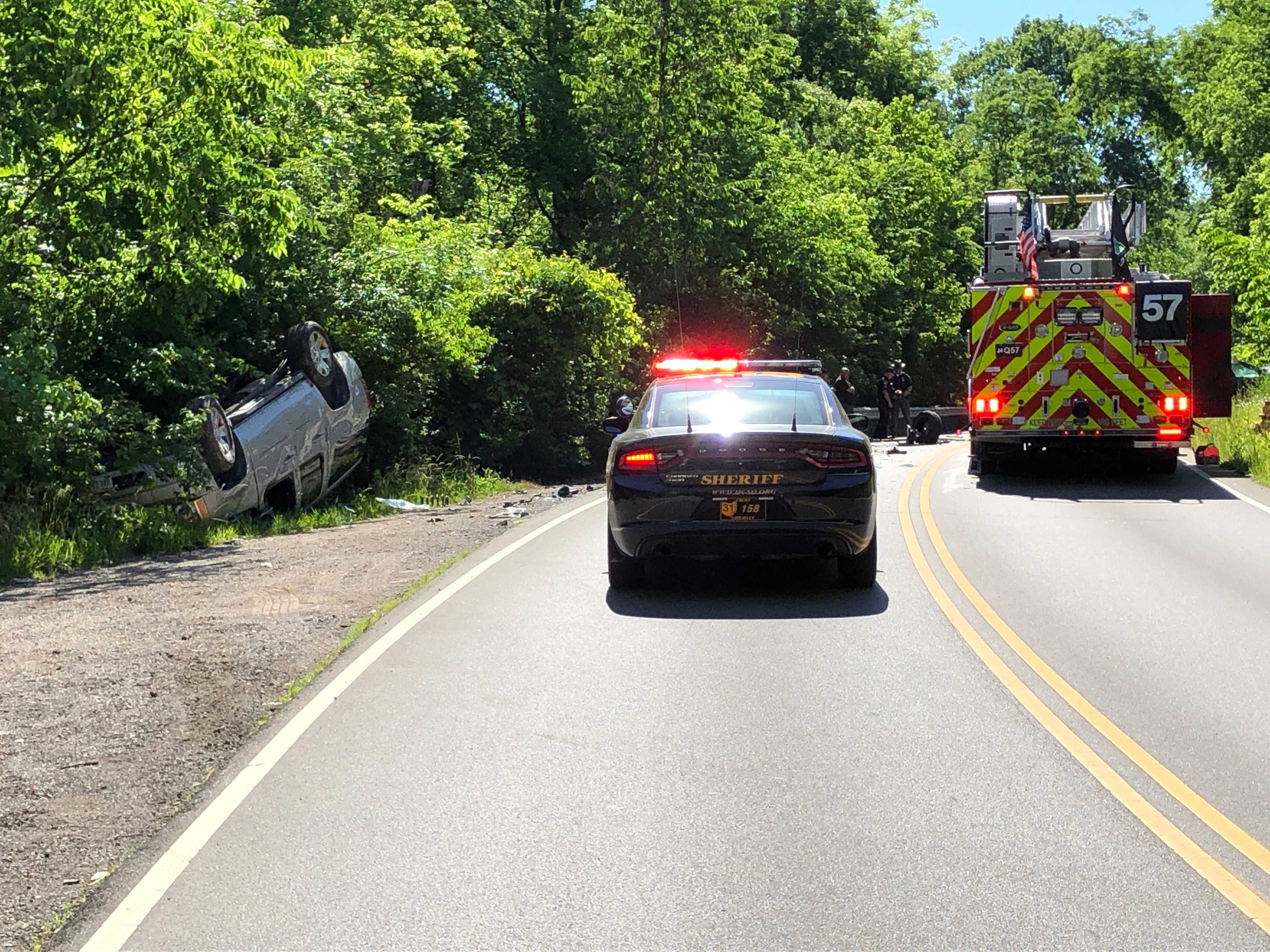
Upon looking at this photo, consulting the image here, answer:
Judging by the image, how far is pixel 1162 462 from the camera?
69.5ft

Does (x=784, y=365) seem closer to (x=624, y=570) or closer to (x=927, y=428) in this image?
(x=624, y=570)

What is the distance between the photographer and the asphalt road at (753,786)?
4859 mm

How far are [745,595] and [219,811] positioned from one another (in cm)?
600

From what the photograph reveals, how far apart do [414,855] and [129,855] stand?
3.40ft

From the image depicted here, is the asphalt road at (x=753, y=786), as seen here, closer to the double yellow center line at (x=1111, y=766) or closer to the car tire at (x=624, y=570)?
the double yellow center line at (x=1111, y=766)

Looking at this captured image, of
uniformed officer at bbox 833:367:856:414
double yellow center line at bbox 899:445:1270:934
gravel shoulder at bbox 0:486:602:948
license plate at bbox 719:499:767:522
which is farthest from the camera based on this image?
uniformed officer at bbox 833:367:856:414

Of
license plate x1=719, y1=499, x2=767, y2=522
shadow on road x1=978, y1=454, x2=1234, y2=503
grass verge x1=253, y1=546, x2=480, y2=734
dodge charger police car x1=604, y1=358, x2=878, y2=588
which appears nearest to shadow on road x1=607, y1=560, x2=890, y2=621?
dodge charger police car x1=604, y1=358, x2=878, y2=588

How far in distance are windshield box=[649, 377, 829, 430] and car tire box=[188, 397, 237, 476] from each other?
6.17 metres

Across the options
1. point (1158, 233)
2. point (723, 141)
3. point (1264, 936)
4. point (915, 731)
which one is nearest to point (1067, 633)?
point (915, 731)

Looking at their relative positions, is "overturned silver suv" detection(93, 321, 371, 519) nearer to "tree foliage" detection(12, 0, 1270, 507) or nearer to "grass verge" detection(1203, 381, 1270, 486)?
"tree foliage" detection(12, 0, 1270, 507)

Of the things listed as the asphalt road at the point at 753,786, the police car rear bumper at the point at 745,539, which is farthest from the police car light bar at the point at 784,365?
the asphalt road at the point at 753,786

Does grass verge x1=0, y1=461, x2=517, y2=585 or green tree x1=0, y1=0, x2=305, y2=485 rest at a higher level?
green tree x1=0, y1=0, x2=305, y2=485

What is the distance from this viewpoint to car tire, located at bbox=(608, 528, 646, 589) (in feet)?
38.1

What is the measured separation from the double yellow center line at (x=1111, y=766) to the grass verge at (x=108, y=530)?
305 inches
